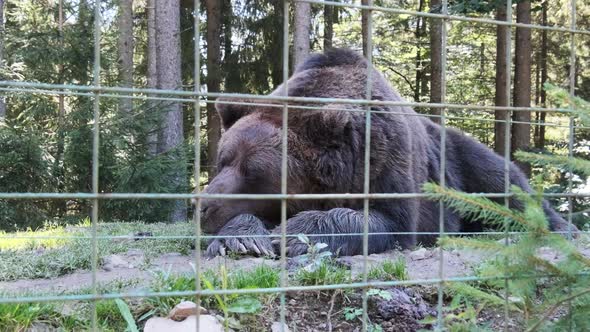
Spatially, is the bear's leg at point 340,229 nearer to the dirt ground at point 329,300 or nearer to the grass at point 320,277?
the dirt ground at point 329,300

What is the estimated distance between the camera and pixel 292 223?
4523mm

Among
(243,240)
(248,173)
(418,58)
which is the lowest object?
(243,240)

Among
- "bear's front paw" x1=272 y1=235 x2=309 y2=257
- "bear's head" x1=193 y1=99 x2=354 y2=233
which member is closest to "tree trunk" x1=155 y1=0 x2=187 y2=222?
"bear's head" x1=193 y1=99 x2=354 y2=233

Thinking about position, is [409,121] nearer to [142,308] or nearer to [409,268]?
[409,268]

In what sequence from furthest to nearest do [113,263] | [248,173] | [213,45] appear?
[213,45], [248,173], [113,263]

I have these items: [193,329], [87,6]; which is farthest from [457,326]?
[87,6]

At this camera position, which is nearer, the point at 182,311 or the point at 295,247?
the point at 182,311

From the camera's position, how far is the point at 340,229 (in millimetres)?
4473

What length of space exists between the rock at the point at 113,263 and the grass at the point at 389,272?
1512 mm

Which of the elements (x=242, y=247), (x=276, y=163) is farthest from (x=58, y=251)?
(x=276, y=163)

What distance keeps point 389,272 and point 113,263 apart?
1725 mm

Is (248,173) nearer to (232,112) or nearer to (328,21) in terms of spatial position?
(232,112)

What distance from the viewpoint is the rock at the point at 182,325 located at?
2.59 metres

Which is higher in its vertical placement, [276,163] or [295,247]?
[276,163]
